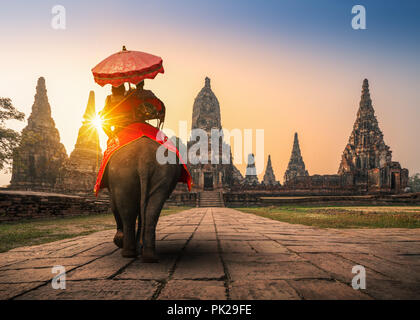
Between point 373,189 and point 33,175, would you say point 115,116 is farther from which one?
point 33,175

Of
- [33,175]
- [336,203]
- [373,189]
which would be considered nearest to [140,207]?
[336,203]

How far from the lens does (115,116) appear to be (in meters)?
2.59

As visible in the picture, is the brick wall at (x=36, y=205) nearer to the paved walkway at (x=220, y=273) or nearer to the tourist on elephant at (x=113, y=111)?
the paved walkway at (x=220, y=273)

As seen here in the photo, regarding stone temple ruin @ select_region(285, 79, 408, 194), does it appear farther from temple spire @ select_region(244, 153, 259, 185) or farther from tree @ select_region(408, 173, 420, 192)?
tree @ select_region(408, 173, 420, 192)

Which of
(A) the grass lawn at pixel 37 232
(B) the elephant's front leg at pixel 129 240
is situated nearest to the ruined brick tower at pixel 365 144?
(A) the grass lawn at pixel 37 232

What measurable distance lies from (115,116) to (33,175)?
43.6 m

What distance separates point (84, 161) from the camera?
32.0 metres

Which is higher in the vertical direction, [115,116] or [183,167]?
[115,116]

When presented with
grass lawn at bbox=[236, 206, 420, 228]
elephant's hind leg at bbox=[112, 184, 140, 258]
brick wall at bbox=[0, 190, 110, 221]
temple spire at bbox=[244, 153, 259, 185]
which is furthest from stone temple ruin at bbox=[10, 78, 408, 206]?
elephant's hind leg at bbox=[112, 184, 140, 258]

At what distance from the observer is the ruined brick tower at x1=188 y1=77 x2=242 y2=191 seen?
31750mm

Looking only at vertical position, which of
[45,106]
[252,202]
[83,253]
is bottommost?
[252,202]

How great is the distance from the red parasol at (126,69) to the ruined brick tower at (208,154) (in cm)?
2598

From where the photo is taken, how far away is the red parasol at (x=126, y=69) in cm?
238

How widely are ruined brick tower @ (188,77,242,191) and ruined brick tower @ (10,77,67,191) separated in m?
22.8
